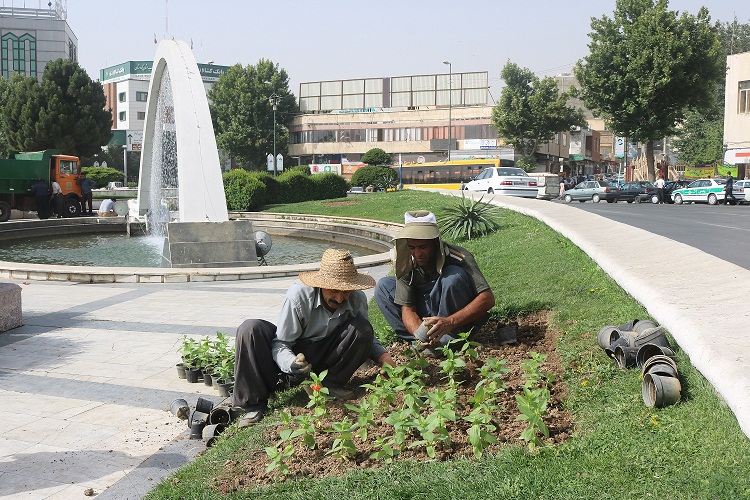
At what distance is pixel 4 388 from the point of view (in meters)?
5.85

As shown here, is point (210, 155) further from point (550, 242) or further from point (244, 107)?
point (244, 107)

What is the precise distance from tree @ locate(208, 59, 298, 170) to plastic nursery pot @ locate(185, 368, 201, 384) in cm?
6882

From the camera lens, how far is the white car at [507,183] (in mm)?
33219

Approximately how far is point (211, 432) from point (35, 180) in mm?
25130

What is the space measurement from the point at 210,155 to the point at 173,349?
963cm

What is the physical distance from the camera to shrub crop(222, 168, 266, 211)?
2988 cm

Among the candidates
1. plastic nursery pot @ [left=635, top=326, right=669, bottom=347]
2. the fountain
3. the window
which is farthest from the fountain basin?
the window

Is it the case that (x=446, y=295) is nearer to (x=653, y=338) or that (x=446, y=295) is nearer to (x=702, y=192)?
(x=653, y=338)

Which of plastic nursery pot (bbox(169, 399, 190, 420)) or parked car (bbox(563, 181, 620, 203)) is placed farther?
parked car (bbox(563, 181, 620, 203))

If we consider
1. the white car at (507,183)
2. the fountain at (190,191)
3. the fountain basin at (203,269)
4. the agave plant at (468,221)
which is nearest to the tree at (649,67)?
the white car at (507,183)

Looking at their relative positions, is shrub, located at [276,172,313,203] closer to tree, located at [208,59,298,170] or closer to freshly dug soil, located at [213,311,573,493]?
freshly dug soil, located at [213,311,573,493]

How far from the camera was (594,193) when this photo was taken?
39.9 metres

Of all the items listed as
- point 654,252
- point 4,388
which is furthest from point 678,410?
point 4,388

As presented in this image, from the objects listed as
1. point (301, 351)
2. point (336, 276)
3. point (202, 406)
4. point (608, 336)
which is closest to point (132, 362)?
point (202, 406)
